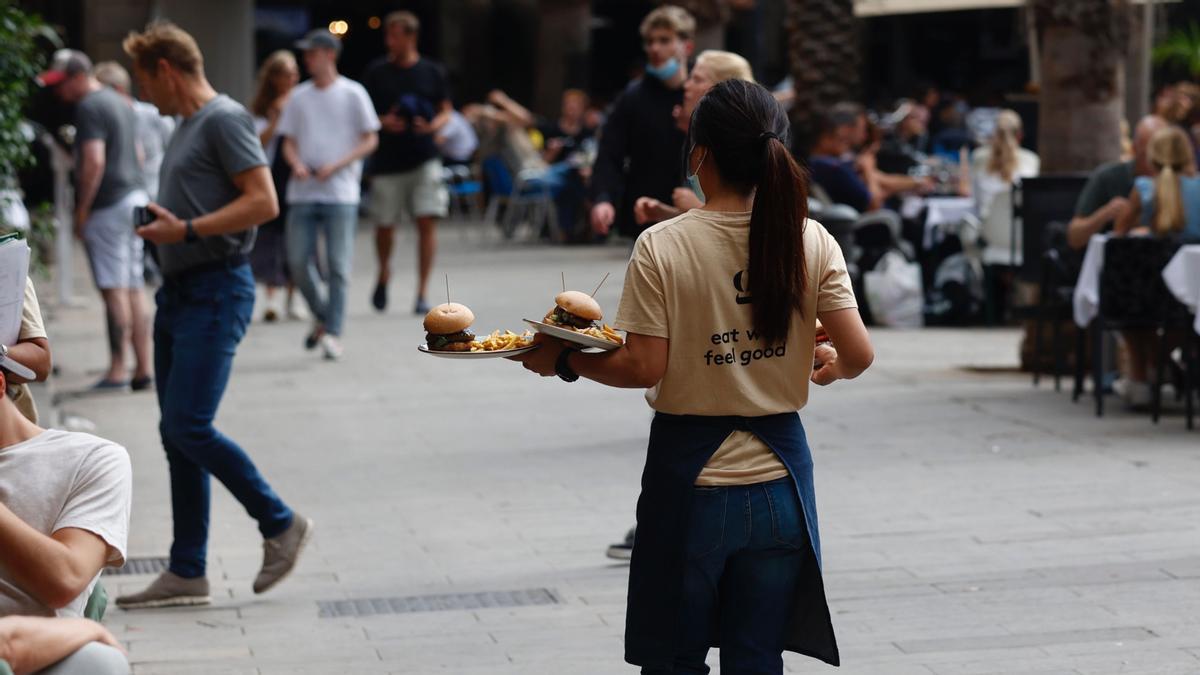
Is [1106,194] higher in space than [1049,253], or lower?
higher

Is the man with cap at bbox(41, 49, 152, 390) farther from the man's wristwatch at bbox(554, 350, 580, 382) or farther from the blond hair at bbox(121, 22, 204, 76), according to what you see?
the man's wristwatch at bbox(554, 350, 580, 382)

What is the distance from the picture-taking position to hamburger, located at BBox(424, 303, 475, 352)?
396 centimetres

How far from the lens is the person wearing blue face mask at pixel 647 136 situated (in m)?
7.09

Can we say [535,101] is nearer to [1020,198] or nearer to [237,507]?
[1020,198]

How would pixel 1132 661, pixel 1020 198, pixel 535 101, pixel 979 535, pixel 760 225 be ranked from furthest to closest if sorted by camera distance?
pixel 535 101 < pixel 1020 198 < pixel 979 535 < pixel 1132 661 < pixel 760 225

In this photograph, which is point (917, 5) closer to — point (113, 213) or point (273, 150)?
point (273, 150)

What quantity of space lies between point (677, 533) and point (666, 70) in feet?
12.3

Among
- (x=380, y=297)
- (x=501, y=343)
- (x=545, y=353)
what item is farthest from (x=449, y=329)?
(x=380, y=297)

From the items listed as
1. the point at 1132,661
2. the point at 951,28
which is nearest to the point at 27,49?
the point at 1132,661

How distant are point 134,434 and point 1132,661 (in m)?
5.86

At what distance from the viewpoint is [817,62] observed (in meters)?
19.5

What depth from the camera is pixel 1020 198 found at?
12477mm

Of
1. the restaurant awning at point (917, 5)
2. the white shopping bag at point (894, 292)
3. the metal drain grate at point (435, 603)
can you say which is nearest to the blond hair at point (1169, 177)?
the white shopping bag at point (894, 292)

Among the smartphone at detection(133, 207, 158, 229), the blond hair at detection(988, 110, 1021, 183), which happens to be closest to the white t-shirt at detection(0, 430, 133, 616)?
the smartphone at detection(133, 207, 158, 229)
